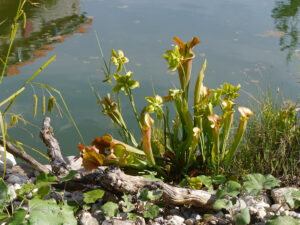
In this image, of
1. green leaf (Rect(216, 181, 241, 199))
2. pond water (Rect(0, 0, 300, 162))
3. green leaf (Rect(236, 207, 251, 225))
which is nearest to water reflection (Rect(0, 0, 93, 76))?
pond water (Rect(0, 0, 300, 162))

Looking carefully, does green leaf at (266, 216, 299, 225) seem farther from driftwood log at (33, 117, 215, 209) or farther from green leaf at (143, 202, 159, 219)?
green leaf at (143, 202, 159, 219)

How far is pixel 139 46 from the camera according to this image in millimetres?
4547

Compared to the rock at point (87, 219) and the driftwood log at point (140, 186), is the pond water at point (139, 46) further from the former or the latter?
the rock at point (87, 219)

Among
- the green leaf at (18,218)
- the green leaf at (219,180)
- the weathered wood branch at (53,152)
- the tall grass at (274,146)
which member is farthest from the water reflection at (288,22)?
the green leaf at (18,218)

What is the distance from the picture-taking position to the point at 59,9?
20.5 ft

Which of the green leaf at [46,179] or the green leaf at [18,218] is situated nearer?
the green leaf at [18,218]

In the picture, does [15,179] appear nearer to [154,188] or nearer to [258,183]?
[154,188]

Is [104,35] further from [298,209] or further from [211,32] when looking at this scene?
[298,209]

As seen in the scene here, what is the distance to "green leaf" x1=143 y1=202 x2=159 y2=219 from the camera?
1.50m

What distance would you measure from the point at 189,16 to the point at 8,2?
3.44 meters

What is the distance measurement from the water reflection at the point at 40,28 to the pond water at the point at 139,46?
1 centimetres

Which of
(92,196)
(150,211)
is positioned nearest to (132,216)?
(150,211)

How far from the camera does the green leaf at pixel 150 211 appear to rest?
1505 millimetres

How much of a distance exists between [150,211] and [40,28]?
4.46 metres
